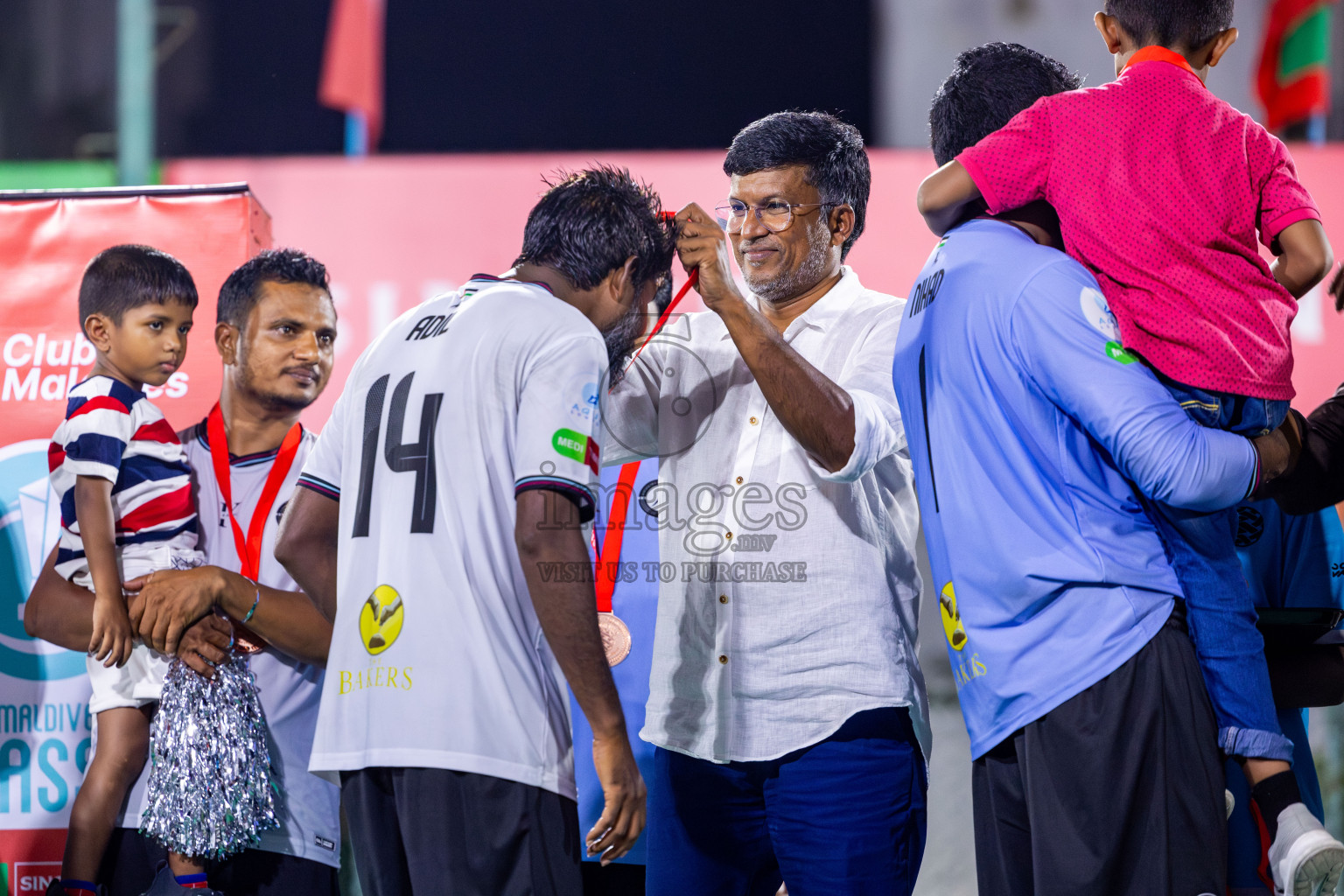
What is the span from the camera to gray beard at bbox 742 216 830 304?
2633 mm

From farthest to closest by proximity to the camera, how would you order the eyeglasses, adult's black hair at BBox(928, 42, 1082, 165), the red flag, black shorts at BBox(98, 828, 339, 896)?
the red flag → black shorts at BBox(98, 828, 339, 896) → the eyeglasses → adult's black hair at BBox(928, 42, 1082, 165)

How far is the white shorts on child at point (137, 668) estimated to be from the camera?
2.94m

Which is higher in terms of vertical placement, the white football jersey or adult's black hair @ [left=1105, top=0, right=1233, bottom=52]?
adult's black hair @ [left=1105, top=0, right=1233, bottom=52]

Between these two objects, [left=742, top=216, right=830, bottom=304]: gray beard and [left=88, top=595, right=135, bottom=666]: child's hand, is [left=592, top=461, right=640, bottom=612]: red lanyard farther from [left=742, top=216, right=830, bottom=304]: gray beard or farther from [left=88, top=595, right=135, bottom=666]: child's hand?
[left=88, top=595, right=135, bottom=666]: child's hand

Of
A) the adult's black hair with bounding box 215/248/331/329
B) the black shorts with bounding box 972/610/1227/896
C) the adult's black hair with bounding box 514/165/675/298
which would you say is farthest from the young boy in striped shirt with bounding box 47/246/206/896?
the black shorts with bounding box 972/610/1227/896

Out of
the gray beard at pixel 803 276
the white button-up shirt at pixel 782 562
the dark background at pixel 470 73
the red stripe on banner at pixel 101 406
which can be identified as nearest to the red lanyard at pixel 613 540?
the gray beard at pixel 803 276

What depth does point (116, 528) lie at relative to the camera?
2.96 m

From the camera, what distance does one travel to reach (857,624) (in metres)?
2.29

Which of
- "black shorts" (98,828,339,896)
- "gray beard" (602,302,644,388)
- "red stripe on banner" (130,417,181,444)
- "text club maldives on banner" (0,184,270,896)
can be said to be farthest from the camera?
"text club maldives on banner" (0,184,270,896)

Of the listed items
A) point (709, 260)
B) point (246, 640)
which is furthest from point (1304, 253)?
point (246, 640)

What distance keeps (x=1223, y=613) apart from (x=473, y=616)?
3.90 feet

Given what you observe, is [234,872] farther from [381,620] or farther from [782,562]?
[782,562]

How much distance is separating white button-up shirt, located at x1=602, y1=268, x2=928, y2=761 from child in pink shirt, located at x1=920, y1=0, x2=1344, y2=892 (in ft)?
1.97

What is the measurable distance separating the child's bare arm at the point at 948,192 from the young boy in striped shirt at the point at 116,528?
2154mm
